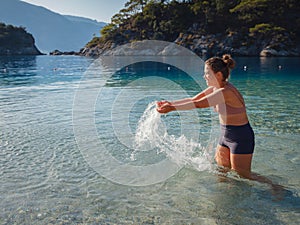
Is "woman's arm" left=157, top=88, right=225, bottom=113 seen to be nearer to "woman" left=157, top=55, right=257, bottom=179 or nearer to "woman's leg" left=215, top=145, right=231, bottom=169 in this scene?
"woman" left=157, top=55, right=257, bottom=179

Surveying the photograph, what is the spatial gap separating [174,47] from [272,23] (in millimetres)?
30647

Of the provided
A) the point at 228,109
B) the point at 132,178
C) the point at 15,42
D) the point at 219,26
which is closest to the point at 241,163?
the point at 228,109

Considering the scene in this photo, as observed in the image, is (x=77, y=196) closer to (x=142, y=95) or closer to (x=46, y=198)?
(x=46, y=198)

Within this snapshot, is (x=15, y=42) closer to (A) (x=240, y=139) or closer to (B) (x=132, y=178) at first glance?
(B) (x=132, y=178)

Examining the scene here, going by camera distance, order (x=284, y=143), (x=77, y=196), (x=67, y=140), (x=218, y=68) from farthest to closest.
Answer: (x=67, y=140)
(x=284, y=143)
(x=77, y=196)
(x=218, y=68)

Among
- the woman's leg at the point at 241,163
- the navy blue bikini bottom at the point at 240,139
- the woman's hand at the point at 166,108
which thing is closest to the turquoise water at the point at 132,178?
the woman's leg at the point at 241,163

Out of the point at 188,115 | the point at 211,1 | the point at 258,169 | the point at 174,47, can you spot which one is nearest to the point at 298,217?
the point at 258,169

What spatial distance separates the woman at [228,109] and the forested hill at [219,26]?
78.1 meters

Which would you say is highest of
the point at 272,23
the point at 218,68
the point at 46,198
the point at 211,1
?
the point at 211,1

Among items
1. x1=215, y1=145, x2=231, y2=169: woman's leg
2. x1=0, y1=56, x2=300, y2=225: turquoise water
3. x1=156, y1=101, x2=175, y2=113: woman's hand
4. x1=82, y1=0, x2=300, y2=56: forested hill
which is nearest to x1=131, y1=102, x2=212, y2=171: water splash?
x1=0, y1=56, x2=300, y2=225: turquoise water

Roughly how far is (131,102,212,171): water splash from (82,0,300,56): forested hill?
76085 mm

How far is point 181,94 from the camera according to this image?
20266 millimetres

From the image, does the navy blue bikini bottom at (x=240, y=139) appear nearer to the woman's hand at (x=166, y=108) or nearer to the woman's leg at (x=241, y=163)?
the woman's leg at (x=241, y=163)

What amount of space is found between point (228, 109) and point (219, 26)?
98.7 metres
